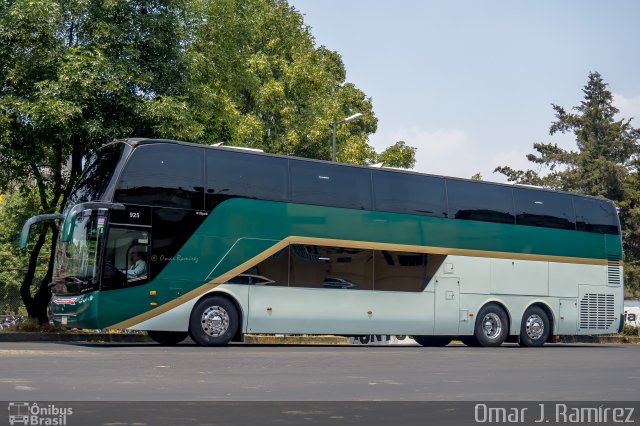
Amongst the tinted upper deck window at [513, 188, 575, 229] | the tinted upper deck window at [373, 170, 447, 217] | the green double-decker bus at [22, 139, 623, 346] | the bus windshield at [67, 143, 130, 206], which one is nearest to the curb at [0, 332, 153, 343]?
the green double-decker bus at [22, 139, 623, 346]

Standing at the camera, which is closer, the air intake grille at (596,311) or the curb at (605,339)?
the air intake grille at (596,311)

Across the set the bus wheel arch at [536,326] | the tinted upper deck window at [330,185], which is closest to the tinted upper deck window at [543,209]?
the bus wheel arch at [536,326]

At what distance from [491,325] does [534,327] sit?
63.0 inches

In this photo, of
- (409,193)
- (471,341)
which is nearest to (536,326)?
(471,341)

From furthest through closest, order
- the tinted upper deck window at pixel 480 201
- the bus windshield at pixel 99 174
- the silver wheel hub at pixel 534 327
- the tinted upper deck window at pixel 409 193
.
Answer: the silver wheel hub at pixel 534 327 → the tinted upper deck window at pixel 480 201 → the tinted upper deck window at pixel 409 193 → the bus windshield at pixel 99 174

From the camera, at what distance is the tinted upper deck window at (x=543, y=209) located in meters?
26.8

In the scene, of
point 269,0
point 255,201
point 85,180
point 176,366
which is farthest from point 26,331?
point 269,0

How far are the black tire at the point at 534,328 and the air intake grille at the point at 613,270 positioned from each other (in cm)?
252

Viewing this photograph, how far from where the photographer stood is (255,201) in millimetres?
21797

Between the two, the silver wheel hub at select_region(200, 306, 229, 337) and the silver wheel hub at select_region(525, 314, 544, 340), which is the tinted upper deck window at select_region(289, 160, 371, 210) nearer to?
the silver wheel hub at select_region(200, 306, 229, 337)

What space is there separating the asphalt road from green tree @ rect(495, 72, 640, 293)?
5684 centimetres

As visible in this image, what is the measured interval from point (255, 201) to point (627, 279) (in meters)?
56.1

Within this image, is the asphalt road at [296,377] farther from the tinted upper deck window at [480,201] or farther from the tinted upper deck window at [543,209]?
the tinted upper deck window at [543,209]

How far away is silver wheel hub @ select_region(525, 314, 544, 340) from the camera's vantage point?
2711cm
